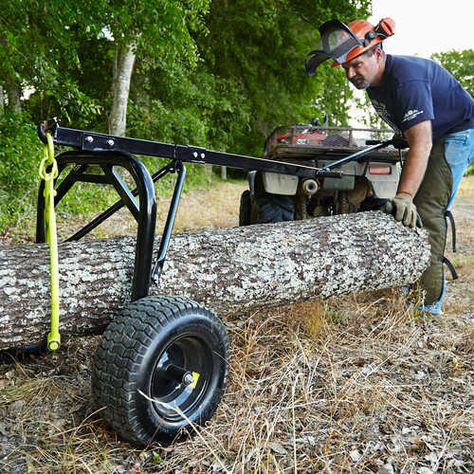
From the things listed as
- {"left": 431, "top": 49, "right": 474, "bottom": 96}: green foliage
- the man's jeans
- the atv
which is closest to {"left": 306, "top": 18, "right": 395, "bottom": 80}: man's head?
the man's jeans

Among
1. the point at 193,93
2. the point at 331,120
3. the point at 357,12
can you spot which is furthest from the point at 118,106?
the point at 331,120

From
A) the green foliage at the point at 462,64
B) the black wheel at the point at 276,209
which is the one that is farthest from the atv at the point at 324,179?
the green foliage at the point at 462,64

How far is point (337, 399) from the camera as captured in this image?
2.16 metres

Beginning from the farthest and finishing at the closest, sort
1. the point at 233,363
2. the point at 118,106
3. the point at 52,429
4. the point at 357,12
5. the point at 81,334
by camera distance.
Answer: the point at 357,12 < the point at 118,106 < the point at 233,363 < the point at 81,334 < the point at 52,429

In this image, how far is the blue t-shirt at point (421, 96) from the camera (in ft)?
10.1

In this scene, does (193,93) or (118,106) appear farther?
(193,93)

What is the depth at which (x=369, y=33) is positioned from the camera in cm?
320

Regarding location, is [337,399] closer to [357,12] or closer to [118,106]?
[118,106]

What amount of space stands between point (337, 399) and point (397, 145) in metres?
2.36

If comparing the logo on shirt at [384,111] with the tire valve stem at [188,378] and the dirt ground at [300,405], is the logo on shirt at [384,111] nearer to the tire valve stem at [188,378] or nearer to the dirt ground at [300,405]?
the dirt ground at [300,405]

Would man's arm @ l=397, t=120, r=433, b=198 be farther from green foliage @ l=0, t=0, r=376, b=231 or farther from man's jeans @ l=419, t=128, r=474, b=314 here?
green foliage @ l=0, t=0, r=376, b=231

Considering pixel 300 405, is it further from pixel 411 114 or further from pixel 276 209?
pixel 276 209

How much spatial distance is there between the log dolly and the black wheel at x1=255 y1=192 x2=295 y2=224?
2.58 m

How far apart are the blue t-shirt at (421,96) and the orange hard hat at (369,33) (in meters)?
0.19
